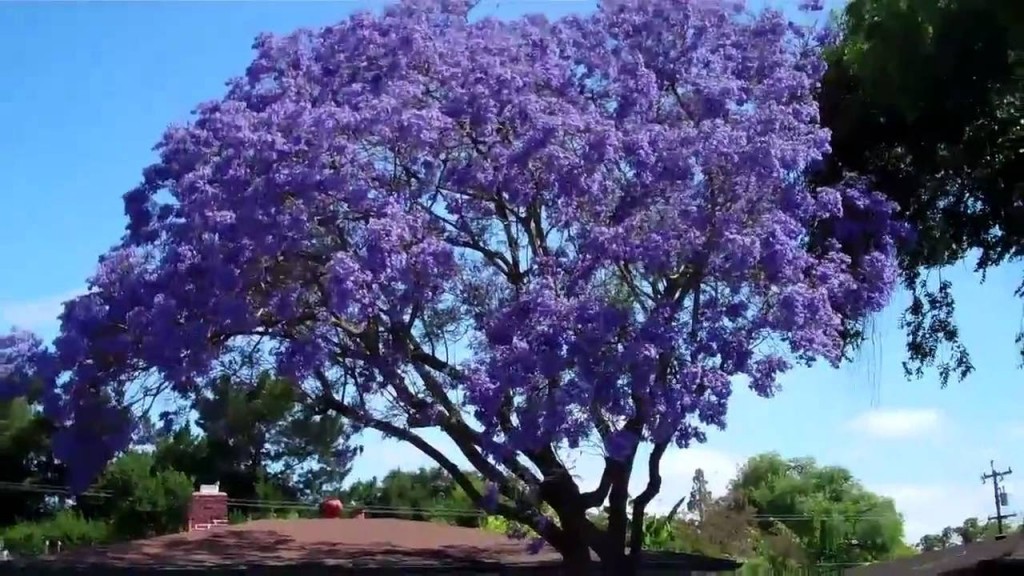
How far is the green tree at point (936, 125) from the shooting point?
1547 cm

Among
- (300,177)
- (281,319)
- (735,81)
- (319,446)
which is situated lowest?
(319,446)

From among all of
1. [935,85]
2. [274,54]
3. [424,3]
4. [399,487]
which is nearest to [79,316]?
[274,54]

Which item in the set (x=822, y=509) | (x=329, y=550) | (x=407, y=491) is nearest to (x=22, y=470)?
(x=407, y=491)

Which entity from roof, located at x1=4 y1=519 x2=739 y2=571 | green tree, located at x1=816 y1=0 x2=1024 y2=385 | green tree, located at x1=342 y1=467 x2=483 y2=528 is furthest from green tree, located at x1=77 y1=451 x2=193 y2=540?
green tree, located at x1=816 y1=0 x2=1024 y2=385

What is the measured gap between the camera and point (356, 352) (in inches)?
725

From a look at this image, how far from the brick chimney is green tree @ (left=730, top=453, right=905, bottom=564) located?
118 ft

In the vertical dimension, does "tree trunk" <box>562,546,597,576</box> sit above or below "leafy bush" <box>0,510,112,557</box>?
below

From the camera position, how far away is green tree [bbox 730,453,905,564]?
64.1 metres

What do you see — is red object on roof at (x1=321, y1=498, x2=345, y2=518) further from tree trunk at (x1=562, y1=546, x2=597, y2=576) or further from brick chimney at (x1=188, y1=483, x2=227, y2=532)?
tree trunk at (x1=562, y1=546, x2=597, y2=576)

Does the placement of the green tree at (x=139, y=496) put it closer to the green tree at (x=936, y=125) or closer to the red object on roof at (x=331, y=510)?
the red object on roof at (x=331, y=510)

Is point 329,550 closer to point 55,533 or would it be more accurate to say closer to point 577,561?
point 577,561

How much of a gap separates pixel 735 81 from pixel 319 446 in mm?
7718

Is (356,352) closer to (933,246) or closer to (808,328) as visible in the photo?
(808,328)

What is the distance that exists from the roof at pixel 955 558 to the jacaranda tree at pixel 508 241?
17.0ft
